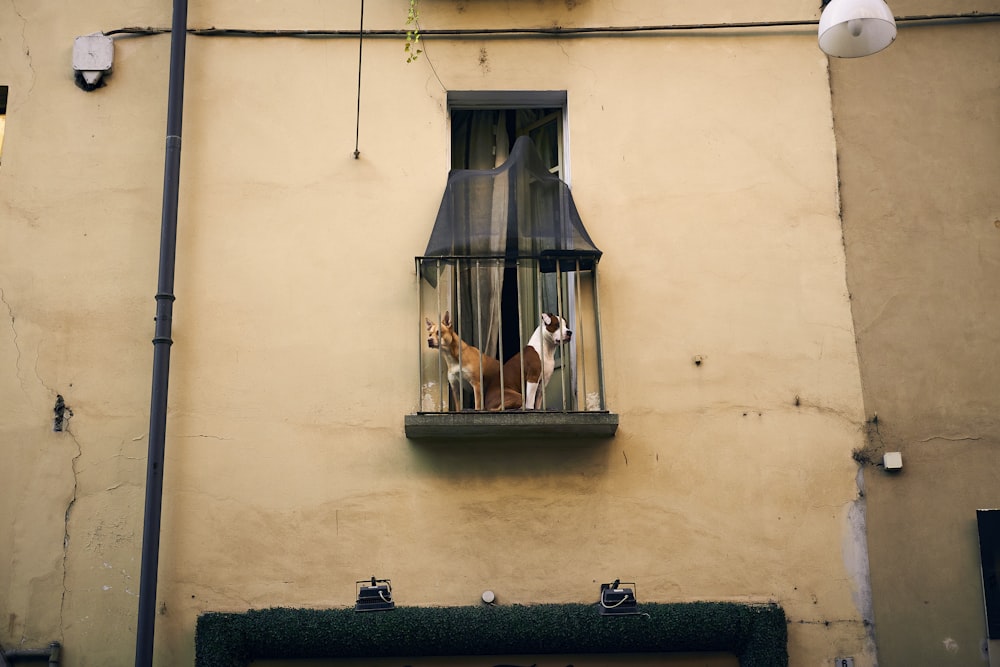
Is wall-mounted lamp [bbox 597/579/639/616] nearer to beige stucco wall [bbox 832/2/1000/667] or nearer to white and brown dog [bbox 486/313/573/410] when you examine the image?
white and brown dog [bbox 486/313/573/410]

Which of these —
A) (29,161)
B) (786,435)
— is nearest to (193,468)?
(29,161)

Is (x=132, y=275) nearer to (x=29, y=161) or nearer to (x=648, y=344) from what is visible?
(x=29, y=161)

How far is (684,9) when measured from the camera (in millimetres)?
8734

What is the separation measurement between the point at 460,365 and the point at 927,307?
3296mm

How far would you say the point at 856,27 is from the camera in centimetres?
701

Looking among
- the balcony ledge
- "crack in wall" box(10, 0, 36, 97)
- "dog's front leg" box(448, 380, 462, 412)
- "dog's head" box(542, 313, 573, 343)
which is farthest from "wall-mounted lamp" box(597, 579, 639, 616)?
"crack in wall" box(10, 0, 36, 97)

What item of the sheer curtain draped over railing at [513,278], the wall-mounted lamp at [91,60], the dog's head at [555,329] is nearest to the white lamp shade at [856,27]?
the sheer curtain draped over railing at [513,278]

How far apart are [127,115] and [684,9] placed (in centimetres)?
419

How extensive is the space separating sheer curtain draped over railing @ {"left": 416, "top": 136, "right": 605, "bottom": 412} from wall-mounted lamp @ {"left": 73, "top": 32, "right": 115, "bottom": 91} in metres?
2.65

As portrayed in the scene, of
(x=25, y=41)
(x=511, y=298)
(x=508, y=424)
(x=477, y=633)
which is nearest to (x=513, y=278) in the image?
(x=511, y=298)

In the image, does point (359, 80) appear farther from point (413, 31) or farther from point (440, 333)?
point (440, 333)

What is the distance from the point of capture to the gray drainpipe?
7164 mm

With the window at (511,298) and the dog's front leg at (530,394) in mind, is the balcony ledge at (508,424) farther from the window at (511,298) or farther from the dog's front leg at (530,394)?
the dog's front leg at (530,394)

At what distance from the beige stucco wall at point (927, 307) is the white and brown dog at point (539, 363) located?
2112 millimetres
